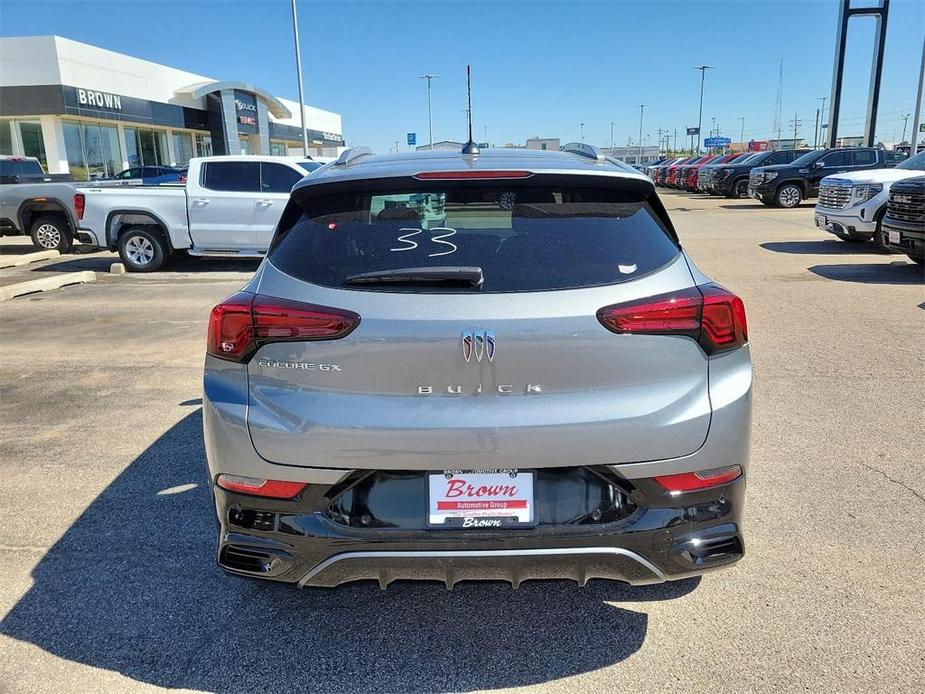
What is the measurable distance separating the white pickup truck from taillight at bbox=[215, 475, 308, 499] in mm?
10205

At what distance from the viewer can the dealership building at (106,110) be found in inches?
1151

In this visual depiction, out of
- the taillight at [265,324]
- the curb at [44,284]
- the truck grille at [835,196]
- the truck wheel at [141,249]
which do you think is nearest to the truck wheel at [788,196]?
the truck grille at [835,196]

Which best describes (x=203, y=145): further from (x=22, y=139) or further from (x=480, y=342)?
(x=480, y=342)

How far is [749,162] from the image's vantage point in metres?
29.9

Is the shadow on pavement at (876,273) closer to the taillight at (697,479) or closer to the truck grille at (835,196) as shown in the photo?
the truck grille at (835,196)

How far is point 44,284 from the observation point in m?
11.0

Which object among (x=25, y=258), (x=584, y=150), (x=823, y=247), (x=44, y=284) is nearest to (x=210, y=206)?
(x=44, y=284)

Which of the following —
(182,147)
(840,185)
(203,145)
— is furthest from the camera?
(203,145)

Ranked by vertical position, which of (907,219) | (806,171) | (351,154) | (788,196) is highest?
(351,154)

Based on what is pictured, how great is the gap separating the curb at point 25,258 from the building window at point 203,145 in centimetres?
3120

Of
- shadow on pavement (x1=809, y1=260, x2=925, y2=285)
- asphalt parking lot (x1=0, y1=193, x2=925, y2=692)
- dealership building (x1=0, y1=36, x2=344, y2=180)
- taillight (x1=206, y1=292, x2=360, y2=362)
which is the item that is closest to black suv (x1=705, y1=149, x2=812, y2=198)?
dealership building (x1=0, y1=36, x2=344, y2=180)

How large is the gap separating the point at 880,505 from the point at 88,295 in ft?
34.2

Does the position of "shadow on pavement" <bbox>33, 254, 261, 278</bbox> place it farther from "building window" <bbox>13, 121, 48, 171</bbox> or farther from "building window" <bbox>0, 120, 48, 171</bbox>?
"building window" <bbox>0, 120, 48, 171</bbox>

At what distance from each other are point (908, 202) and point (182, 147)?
39939mm
